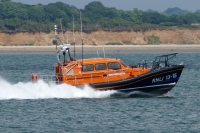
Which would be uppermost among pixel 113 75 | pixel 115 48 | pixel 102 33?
pixel 102 33

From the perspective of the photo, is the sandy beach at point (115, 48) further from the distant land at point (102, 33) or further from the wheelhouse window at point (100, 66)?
the wheelhouse window at point (100, 66)

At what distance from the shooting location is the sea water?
2584 centimetres

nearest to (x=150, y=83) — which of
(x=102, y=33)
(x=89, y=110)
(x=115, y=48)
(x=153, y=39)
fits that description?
(x=89, y=110)

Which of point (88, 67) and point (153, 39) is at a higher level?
point (88, 67)

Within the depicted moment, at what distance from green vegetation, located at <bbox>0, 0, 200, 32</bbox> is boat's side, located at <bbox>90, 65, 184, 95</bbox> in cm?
7158

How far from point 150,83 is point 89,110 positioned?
Answer: 3.93 metres

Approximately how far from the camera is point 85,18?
120375 mm

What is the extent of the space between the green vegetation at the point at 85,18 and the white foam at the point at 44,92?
69.8m

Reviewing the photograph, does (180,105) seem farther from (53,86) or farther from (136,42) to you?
(136,42)

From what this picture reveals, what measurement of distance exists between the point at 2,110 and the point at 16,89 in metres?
3.32

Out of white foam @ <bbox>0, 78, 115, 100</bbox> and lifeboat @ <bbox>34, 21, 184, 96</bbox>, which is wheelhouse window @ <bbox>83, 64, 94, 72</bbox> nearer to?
lifeboat @ <bbox>34, 21, 184, 96</bbox>

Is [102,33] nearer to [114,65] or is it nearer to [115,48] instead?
[115,48]

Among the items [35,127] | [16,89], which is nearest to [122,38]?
[16,89]

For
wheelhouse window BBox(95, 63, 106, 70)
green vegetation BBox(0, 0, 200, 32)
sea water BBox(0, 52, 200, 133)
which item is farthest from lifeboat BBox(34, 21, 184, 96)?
green vegetation BBox(0, 0, 200, 32)
